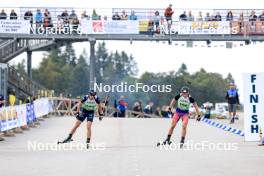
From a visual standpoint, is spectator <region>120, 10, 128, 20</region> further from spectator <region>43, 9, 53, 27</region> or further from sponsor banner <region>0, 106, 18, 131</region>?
sponsor banner <region>0, 106, 18, 131</region>

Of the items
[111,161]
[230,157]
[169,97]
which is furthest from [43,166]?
[169,97]

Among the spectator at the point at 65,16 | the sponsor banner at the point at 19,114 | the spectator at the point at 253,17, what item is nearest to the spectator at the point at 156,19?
the spectator at the point at 65,16

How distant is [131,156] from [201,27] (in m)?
25.8

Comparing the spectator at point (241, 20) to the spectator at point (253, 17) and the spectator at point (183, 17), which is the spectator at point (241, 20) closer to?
the spectator at point (253, 17)

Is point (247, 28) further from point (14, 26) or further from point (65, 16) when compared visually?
point (14, 26)

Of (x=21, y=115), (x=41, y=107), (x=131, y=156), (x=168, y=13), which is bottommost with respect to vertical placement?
(x=131, y=156)

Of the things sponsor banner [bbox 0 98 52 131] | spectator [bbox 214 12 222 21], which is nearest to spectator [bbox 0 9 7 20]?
sponsor banner [bbox 0 98 52 131]

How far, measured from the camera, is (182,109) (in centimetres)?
1869

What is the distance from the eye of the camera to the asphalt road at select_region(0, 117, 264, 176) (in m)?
13.2

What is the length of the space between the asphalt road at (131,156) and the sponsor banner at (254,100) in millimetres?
750

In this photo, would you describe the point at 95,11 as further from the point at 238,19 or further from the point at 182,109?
the point at 182,109

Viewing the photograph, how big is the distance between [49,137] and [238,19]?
2201 centimetres

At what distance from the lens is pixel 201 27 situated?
134 ft

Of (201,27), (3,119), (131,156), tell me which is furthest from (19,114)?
(201,27)
